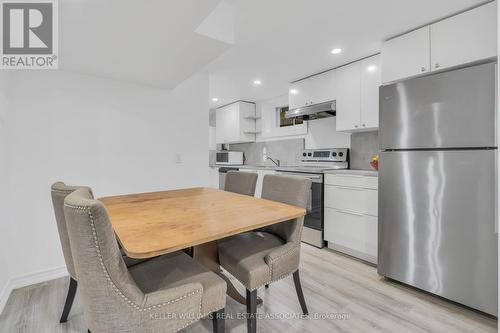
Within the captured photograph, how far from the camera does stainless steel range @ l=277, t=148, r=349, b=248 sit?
2.88 meters

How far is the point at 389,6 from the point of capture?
1793 millimetres

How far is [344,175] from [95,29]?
2.51 meters

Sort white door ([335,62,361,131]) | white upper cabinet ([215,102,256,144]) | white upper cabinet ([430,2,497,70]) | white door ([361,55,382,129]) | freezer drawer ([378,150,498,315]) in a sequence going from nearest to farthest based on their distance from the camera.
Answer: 1. freezer drawer ([378,150,498,315])
2. white upper cabinet ([430,2,497,70])
3. white door ([361,55,382,129])
4. white door ([335,62,361,131])
5. white upper cabinet ([215,102,256,144])

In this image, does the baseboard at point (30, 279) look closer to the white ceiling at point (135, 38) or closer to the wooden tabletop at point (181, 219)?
the wooden tabletop at point (181, 219)

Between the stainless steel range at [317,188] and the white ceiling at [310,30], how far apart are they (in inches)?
45.6

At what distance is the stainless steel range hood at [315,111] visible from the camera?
3.02 m

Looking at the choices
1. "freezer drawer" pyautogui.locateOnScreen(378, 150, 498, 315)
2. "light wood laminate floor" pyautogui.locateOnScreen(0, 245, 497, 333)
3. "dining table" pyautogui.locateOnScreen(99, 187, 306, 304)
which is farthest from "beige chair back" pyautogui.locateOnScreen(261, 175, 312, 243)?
"freezer drawer" pyautogui.locateOnScreen(378, 150, 498, 315)

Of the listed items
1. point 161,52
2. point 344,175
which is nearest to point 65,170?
point 161,52

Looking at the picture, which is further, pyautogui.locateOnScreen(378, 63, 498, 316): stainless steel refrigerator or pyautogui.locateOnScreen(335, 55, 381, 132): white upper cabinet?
pyautogui.locateOnScreen(335, 55, 381, 132): white upper cabinet

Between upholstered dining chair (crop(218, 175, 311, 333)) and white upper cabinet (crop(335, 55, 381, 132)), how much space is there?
1467mm

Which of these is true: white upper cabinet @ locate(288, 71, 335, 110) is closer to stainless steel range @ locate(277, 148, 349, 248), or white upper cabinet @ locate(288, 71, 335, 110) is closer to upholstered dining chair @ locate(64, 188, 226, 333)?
stainless steel range @ locate(277, 148, 349, 248)

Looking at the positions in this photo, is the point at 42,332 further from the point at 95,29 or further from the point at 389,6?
the point at 389,6

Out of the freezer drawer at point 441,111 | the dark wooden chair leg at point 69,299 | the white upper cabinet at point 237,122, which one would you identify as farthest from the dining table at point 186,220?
the white upper cabinet at point 237,122

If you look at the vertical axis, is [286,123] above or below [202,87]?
below
